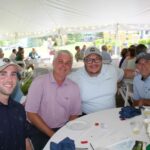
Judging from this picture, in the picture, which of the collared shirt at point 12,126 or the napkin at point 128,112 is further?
the napkin at point 128,112

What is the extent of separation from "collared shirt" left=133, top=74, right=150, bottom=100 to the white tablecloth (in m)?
0.79

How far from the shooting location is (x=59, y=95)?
2.35 m

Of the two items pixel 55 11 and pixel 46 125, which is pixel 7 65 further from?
pixel 55 11

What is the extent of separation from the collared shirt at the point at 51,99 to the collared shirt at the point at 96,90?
0.67 feet

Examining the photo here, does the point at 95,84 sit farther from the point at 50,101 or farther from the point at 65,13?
the point at 65,13

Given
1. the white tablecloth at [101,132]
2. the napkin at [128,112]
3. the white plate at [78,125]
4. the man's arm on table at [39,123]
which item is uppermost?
the napkin at [128,112]

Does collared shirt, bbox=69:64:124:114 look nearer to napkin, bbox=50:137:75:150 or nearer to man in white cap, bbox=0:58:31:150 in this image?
man in white cap, bbox=0:58:31:150

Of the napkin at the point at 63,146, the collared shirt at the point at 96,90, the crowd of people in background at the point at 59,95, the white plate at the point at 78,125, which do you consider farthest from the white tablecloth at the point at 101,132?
the collared shirt at the point at 96,90

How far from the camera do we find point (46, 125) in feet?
7.48

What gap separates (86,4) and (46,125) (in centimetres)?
381

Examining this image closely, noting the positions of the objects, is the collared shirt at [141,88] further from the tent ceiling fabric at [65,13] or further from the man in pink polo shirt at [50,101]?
the tent ceiling fabric at [65,13]

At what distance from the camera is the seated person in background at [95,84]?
8.52 feet

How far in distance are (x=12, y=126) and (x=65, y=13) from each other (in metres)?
5.20

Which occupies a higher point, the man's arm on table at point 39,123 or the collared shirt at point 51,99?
the collared shirt at point 51,99
